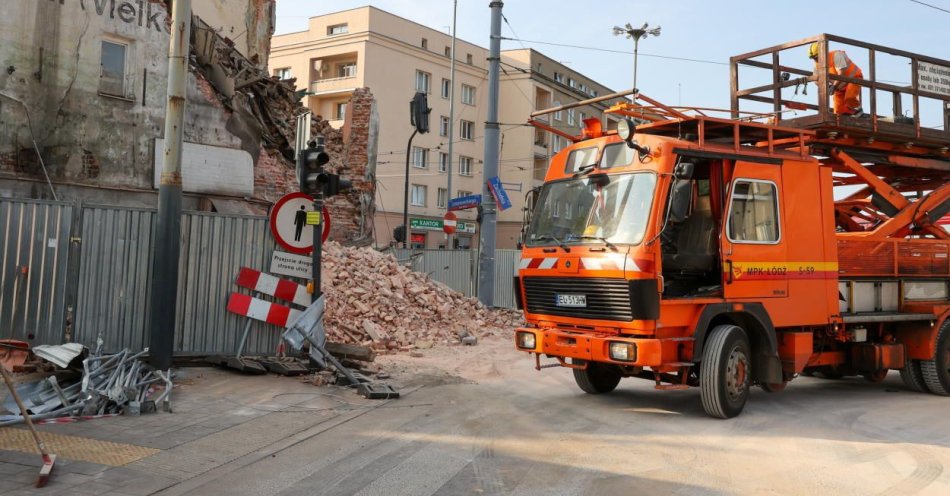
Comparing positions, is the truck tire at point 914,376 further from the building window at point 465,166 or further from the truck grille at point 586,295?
the building window at point 465,166

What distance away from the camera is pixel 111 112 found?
12.2m

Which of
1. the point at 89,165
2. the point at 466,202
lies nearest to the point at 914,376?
the point at 466,202

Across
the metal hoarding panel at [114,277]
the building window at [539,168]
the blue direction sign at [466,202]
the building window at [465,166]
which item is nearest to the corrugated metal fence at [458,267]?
the blue direction sign at [466,202]

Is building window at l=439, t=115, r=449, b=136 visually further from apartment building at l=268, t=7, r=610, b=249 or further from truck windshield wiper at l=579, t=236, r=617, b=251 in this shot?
truck windshield wiper at l=579, t=236, r=617, b=251

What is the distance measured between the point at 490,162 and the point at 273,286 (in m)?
7.72

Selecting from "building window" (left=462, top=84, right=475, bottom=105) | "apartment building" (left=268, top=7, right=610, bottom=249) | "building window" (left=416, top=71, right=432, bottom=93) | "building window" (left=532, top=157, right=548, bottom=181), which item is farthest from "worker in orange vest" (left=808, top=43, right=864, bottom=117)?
"building window" (left=532, top=157, right=548, bottom=181)

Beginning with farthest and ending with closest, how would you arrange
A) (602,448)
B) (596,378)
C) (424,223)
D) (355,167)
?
1. (424,223)
2. (355,167)
3. (596,378)
4. (602,448)

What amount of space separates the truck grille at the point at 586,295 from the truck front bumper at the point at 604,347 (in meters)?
0.22

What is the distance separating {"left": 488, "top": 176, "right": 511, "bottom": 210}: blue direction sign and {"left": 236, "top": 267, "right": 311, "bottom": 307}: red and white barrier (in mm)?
6814

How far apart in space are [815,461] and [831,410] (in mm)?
2764

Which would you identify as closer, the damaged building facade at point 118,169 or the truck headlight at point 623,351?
the truck headlight at point 623,351

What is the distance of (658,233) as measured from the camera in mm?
7344

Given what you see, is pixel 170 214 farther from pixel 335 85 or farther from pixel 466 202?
pixel 335 85

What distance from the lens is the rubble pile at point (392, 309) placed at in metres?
13.1
